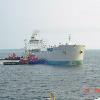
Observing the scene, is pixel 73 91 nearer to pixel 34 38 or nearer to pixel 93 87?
pixel 93 87

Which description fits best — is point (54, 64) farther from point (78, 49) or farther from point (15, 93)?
point (15, 93)

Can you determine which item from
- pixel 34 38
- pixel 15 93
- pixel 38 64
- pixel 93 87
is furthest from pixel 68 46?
pixel 15 93

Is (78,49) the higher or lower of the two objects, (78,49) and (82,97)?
the higher

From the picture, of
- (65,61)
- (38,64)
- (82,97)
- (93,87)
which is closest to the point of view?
(82,97)

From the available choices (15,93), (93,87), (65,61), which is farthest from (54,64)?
(15,93)

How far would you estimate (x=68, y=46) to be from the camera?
482 ft

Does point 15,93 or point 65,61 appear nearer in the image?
point 15,93

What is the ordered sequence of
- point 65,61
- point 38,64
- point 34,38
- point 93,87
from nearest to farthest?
point 93,87
point 65,61
point 38,64
point 34,38

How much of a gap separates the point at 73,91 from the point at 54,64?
273 feet

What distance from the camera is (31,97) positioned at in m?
60.2

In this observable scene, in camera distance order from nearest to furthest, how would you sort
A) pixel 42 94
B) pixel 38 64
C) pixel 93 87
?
pixel 42 94 → pixel 93 87 → pixel 38 64

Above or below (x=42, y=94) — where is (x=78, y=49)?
above

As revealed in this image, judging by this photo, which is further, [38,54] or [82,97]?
[38,54]

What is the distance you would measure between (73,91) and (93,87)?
9571 mm
